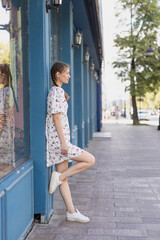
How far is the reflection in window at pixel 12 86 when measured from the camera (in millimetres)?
3123

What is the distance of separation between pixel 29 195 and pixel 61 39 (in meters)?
4.01

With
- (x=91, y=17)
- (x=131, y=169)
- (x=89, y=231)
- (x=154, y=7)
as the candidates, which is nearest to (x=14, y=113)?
(x=89, y=231)

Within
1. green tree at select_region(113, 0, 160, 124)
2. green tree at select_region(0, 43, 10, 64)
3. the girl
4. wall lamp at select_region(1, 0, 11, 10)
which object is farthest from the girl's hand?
green tree at select_region(113, 0, 160, 124)

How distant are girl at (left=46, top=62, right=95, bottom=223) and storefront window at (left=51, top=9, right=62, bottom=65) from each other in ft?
7.35

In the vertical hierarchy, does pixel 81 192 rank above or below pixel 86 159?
below

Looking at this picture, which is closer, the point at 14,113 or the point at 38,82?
the point at 14,113

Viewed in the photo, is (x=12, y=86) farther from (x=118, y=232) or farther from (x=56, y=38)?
(x=56, y=38)

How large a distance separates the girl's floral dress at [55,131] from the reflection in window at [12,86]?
12.6 inches

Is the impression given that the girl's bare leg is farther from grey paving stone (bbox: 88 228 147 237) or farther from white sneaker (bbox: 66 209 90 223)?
grey paving stone (bbox: 88 228 147 237)

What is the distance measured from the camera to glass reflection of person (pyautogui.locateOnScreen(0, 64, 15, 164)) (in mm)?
3096

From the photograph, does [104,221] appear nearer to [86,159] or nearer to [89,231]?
[89,231]

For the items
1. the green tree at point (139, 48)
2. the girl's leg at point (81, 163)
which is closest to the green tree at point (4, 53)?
the girl's leg at point (81, 163)

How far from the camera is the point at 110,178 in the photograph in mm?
6492

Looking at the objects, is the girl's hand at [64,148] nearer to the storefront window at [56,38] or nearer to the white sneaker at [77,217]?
the white sneaker at [77,217]
